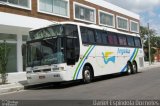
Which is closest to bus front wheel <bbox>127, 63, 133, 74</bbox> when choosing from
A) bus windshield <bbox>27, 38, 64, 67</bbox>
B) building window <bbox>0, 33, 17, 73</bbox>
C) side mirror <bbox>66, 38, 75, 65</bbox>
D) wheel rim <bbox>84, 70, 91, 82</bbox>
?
wheel rim <bbox>84, 70, 91, 82</bbox>

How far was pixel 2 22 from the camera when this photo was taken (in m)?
23.7

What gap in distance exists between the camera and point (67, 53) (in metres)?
16.7

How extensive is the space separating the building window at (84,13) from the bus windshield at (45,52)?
18752mm

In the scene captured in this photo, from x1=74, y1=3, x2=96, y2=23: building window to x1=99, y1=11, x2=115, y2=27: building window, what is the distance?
2.34m

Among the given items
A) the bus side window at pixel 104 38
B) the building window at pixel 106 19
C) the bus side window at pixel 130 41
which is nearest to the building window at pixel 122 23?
the building window at pixel 106 19

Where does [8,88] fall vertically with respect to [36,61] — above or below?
below

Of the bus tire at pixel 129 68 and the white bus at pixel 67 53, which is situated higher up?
the white bus at pixel 67 53

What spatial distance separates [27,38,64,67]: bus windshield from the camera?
53.8ft

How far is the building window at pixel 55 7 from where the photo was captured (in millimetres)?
30125

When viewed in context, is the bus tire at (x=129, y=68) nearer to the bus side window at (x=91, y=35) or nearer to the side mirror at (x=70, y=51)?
the bus side window at (x=91, y=35)

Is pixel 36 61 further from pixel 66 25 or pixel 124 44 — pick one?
pixel 124 44

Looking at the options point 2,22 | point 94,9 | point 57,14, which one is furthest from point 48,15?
point 94,9

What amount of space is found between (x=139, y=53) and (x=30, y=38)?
1216 centimetres

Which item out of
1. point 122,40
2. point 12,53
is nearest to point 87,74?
point 122,40
